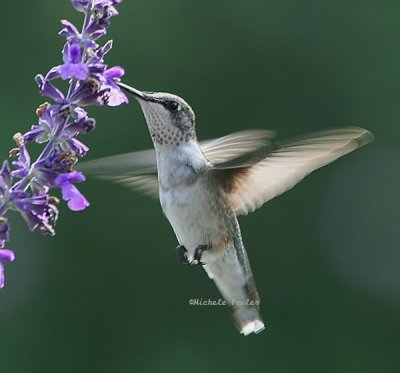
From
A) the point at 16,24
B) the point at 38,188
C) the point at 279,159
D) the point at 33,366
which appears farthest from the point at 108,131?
the point at 38,188

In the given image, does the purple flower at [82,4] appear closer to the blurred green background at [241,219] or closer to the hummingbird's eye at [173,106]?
the hummingbird's eye at [173,106]

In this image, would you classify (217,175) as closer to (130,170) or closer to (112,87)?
(130,170)

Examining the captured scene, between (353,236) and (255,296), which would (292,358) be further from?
(255,296)

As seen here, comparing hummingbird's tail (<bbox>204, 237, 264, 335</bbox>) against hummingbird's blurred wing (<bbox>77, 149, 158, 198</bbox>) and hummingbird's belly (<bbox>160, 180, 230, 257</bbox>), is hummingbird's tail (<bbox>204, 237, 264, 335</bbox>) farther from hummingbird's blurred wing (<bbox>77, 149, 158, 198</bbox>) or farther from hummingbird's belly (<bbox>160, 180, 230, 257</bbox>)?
hummingbird's blurred wing (<bbox>77, 149, 158, 198</bbox>)

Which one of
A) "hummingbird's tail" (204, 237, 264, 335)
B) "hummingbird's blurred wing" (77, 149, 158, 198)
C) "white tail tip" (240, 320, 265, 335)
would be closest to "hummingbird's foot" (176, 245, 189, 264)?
"hummingbird's tail" (204, 237, 264, 335)

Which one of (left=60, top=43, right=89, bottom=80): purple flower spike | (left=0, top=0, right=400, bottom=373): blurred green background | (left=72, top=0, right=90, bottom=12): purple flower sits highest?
(left=72, top=0, right=90, bottom=12): purple flower

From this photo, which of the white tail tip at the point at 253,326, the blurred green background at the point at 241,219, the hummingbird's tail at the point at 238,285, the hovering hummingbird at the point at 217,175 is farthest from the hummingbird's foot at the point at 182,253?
the blurred green background at the point at 241,219

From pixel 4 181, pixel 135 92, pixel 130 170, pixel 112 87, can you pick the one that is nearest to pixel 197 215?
pixel 130 170

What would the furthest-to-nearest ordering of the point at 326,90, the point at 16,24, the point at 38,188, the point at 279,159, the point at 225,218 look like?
the point at 326,90 < the point at 16,24 < the point at 225,218 < the point at 279,159 < the point at 38,188
